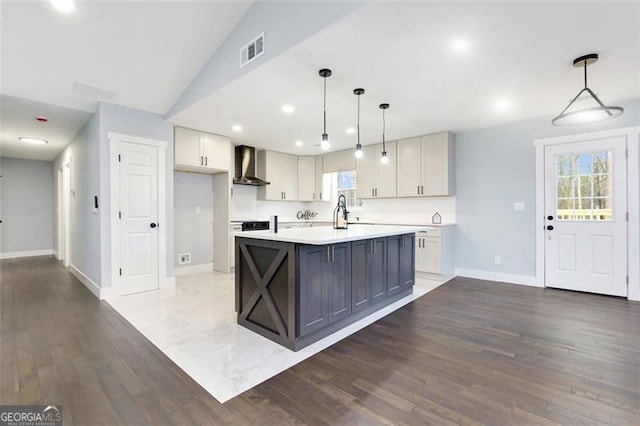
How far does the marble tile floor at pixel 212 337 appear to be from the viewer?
2105mm

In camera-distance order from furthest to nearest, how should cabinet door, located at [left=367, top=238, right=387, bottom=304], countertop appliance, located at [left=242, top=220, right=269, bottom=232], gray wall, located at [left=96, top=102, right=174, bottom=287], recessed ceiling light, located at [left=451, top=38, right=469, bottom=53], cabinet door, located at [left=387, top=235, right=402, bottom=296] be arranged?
1. countertop appliance, located at [left=242, top=220, right=269, bottom=232]
2. gray wall, located at [left=96, top=102, right=174, bottom=287]
3. cabinet door, located at [left=387, top=235, right=402, bottom=296]
4. cabinet door, located at [left=367, top=238, right=387, bottom=304]
5. recessed ceiling light, located at [left=451, top=38, right=469, bottom=53]

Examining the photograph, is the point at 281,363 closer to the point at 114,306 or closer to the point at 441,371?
the point at 441,371

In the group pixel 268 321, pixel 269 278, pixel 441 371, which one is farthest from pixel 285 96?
pixel 441 371

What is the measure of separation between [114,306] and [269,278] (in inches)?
94.2

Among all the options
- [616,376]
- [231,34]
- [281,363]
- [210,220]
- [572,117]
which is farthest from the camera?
[210,220]

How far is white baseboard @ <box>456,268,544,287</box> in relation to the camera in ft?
14.9

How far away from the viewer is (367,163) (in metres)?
6.04

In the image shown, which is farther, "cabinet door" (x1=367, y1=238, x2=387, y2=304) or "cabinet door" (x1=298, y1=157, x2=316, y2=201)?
"cabinet door" (x1=298, y1=157, x2=316, y2=201)

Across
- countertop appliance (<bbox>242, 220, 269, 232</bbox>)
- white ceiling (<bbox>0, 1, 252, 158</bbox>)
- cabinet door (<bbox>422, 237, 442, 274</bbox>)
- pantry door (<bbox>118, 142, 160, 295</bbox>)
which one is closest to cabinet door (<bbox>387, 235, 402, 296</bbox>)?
cabinet door (<bbox>422, 237, 442, 274</bbox>)

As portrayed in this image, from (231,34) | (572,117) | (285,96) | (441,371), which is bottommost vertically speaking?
(441,371)

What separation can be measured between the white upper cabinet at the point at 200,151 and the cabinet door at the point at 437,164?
3.55 meters

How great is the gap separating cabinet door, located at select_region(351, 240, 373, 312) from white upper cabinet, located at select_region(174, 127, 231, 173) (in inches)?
129

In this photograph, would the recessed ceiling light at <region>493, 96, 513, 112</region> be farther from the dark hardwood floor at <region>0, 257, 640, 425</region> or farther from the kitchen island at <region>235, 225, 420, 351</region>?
the dark hardwood floor at <region>0, 257, 640, 425</region>

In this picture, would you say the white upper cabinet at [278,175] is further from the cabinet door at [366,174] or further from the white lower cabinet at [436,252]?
the white lower cabinet at [436,252]
